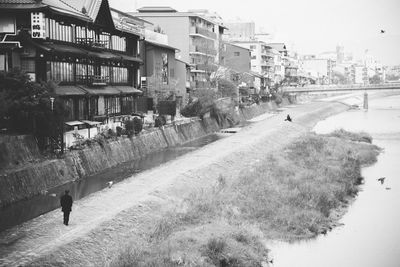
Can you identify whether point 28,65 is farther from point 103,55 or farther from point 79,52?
point 103,55

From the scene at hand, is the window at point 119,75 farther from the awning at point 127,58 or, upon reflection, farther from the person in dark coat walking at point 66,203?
the person in dark coat walking at point 66,203

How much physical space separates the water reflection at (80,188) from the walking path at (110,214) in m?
0.99

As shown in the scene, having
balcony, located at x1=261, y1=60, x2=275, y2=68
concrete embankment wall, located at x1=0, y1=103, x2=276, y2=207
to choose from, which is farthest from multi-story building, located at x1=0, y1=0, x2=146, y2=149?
balcony, located at x1=261, y1=60, x2=275, y2=68

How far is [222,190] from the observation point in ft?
75.1

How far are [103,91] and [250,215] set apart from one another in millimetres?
16422

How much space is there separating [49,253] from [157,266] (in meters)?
2.92

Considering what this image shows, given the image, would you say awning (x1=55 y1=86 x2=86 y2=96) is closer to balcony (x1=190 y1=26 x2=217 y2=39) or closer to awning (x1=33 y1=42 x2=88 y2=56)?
awning (x1=33 y1=42 x2=88 y2=56)

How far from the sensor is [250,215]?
2031cm

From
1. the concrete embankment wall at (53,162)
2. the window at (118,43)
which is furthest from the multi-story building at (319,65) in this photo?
the concrete embankment wall at (53,162)

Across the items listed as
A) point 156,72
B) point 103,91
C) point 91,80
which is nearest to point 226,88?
point 156,72

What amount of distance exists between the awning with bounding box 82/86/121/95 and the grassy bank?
10446mm

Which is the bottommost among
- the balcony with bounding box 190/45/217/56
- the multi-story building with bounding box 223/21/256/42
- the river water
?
the river water

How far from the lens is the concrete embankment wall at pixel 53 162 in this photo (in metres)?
20.5

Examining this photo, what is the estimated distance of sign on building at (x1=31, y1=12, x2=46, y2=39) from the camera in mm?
26781
